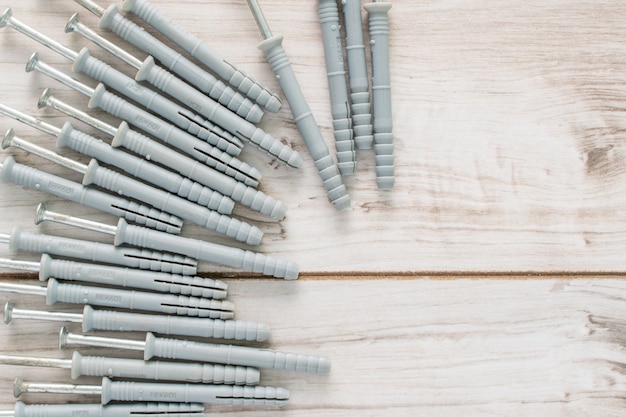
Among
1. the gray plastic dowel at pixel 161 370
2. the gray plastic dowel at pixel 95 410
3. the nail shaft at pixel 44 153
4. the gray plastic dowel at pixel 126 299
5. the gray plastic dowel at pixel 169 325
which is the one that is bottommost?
the gray plastic dowel at pixel 95 410

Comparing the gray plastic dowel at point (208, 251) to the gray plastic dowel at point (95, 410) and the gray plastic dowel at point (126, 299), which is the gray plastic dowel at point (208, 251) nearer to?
the gray plastic dowel at point (126, 299)

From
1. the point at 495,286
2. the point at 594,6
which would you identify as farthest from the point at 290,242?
the point at 594,6

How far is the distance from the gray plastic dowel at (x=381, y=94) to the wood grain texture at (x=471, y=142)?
25 mm

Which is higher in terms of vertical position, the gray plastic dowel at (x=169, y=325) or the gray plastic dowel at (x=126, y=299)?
the gray plastic dowel at (x=126, y=299)

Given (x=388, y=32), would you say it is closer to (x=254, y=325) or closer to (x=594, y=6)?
(x=594, y=6)

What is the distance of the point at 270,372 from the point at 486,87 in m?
0.40

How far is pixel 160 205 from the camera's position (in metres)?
0.73

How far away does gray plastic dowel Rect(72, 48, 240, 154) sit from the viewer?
72 centimetres

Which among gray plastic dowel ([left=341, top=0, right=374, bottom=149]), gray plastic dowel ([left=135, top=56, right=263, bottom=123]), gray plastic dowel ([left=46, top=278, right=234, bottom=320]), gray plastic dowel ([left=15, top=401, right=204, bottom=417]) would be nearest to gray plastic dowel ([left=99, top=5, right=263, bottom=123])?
gray plastic dowel ([left=135, top=56, right=263, bottom=123])

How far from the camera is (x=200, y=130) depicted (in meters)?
0.74

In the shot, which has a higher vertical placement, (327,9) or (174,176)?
(327,9)

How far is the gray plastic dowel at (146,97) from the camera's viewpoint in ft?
2.36

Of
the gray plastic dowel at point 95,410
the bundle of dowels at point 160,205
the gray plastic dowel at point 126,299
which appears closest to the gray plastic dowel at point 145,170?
the bundle of dowels at point 160,205

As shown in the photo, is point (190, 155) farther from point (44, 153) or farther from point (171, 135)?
point (44, 153)
